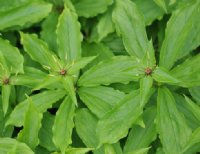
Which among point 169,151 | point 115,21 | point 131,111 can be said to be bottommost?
point 169,151

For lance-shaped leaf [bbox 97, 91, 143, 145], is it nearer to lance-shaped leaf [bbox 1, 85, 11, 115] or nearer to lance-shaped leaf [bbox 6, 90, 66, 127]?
lance-shaped leaf [bbox 6, 90, 66, 127]

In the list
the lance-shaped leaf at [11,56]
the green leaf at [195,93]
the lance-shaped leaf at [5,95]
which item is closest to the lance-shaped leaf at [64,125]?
the lance-shaped leaf at [5,95]

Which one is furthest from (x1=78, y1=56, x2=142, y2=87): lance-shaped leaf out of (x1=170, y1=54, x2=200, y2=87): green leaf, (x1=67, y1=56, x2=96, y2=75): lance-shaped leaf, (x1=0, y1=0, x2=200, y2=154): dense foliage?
(x1=170, y1=54, x2=200, y2=87): green leaf

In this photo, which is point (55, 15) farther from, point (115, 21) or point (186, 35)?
point (186, 35)

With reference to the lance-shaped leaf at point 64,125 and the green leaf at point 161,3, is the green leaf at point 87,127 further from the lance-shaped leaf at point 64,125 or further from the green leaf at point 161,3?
the green leaf at point 161,3

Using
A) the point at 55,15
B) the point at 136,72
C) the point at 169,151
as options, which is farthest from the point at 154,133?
the point at 55,15

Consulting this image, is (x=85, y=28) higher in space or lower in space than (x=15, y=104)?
higher

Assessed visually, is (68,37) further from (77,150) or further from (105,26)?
(77,150)

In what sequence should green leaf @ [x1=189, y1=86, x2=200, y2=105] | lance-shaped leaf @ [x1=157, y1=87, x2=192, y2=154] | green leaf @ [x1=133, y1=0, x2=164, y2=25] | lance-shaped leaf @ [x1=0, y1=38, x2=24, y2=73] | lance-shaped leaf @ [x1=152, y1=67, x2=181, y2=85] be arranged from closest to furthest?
lance-shaped leaf @ [x1=152, y1=67, x2=181, y2=85], lance-shaped leaf @ [x1=157, y1=87, x2=192, y2=154], green leaf @ [x1=189, y1=86, x2=200, y2=105], lance-shaped leaf @ [x1=0, y1=38, x2=24, y2=73], green leaf @ [x1=133, y1=0, x2=164, y2=25]
